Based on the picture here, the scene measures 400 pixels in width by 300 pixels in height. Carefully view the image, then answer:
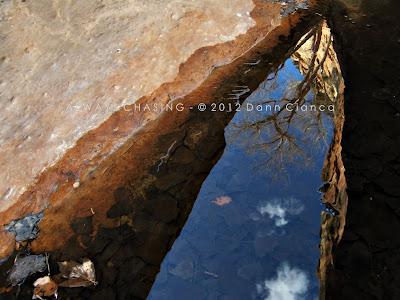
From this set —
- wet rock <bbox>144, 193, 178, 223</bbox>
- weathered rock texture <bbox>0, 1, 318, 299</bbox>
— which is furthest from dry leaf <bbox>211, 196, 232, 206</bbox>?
wet rock <bbox>144, 193, 178, 223</bbox>

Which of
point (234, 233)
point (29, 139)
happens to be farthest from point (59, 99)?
point (234, 233)

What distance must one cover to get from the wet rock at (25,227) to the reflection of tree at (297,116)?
2669 millimetres

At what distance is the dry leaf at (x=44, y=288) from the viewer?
12.8 ft

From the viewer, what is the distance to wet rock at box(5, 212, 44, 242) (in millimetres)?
4402

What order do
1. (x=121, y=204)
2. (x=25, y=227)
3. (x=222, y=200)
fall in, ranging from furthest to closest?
(x=121, y=204) → (x=222, y=200) → (x=25, y=227)

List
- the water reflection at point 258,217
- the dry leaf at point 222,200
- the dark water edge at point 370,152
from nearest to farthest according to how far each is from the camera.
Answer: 1. the dark water edge at point 370,152
2. the water reflection at point 258,217
3. the dry leaf at point 222,200

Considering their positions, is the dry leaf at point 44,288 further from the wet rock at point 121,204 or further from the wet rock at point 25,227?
the wet rock at point 121,204

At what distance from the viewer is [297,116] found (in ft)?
19.4

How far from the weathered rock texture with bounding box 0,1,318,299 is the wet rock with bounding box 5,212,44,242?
60 millimetres

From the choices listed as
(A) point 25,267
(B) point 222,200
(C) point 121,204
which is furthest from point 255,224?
(A) point 25,267

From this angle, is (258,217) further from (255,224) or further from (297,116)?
(297,116)

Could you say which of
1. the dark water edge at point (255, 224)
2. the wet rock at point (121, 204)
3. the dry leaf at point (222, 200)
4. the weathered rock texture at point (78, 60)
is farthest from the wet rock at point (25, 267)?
the dry leaf at point (222, 200)

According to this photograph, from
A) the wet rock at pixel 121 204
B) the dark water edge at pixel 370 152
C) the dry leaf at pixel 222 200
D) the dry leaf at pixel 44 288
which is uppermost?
the dry leaf at pixel 44 288

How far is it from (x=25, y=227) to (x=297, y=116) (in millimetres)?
3934
